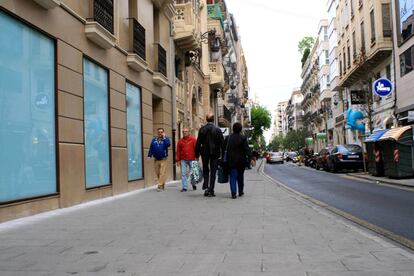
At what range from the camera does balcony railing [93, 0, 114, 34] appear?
39.3 ft

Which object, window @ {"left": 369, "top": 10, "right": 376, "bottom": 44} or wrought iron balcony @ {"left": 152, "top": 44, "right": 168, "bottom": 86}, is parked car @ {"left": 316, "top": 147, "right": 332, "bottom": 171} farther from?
wrought iron balcony @ {"left": 152, "top": 44, "right": 168, "bottom": 86}

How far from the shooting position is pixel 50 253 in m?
5.57

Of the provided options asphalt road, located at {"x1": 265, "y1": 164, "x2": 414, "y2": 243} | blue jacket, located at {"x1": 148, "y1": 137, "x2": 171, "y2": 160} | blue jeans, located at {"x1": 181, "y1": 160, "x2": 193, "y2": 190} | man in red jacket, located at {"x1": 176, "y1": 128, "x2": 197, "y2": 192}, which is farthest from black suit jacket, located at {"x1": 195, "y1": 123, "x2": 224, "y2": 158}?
asphalt road, located at {"x1": 265, "y1": 164, "x2": 414, "y2": 243}

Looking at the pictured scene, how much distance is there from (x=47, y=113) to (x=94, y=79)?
2.90m

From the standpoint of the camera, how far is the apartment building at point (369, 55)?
30.9 m

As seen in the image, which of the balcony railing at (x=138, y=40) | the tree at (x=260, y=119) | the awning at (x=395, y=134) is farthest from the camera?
the tree at (x=260, y=119)

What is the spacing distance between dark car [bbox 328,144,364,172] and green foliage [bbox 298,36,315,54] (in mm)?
64309

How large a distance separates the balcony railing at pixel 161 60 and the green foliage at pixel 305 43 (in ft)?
241

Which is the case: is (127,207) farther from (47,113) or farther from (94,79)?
(94,79)

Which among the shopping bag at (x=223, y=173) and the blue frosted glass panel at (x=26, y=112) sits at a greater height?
the blue frosted glass panel at (x=26, y=112)

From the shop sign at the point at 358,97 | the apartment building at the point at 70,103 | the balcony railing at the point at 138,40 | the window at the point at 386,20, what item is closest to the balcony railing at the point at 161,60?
the apartment building at the point at 70,103

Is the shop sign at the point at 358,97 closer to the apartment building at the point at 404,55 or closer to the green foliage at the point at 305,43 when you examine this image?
the apartment building at the point at 404,55

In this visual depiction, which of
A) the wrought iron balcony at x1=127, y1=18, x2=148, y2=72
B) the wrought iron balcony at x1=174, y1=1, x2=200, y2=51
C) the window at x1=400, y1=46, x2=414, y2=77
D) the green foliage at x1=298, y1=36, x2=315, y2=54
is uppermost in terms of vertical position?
the green foliage at x1=298, y1=36, x2=315, y2=54

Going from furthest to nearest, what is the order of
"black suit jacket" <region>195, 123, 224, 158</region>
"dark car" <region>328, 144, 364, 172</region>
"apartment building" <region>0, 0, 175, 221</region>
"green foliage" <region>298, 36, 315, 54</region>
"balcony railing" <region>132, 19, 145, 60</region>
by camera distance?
"green foliage" <region>298, 36, 315, 54</region>
"dark car" <region>328, 144, 364, 172</region>
"balcony railing" <region>132, 19, 145, 60</region>
"black suit jacket" <region>195, 123, 224, 158</region>
"apartment building" <region>0, 0, 175, 221</region>
